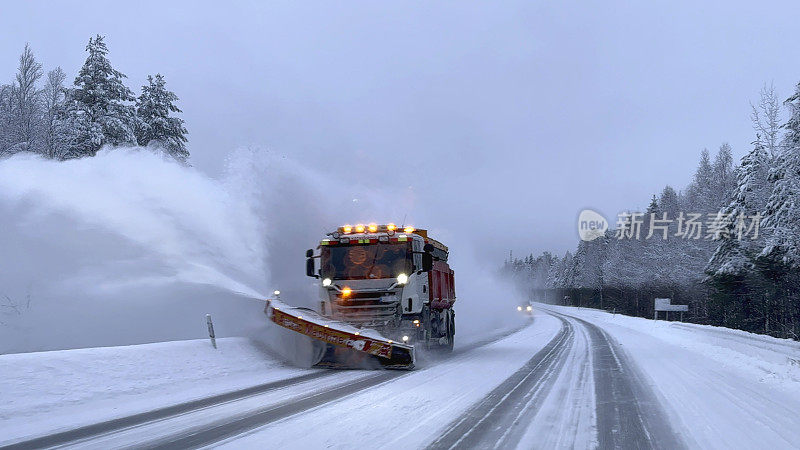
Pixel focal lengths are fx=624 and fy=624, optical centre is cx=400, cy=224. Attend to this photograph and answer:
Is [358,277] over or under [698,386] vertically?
over

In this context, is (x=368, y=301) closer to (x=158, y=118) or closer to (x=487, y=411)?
(x=487, y=411)

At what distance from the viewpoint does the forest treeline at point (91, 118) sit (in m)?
30.6

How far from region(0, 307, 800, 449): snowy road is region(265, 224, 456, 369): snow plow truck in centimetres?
69

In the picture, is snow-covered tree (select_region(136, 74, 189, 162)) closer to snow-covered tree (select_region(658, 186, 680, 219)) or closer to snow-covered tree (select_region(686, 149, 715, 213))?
snow-covered tree (select_region(686, 149, 715, 213))

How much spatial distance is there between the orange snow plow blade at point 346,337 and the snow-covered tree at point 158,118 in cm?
2560

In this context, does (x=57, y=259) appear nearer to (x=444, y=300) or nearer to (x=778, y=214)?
(x=444, y=300)

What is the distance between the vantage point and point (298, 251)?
70.6 ft

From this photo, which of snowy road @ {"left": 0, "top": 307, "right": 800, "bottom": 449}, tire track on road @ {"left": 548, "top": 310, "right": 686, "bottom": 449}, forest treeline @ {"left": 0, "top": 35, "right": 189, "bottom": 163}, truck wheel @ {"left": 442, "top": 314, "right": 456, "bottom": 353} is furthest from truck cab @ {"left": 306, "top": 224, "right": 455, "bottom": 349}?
forest treeline @ {"left": 0, "top": 35, "right": 189, "bottom": 163}

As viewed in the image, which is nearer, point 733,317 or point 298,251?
point 298,251

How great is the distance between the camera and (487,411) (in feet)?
26.4

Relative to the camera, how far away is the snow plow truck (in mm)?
12500

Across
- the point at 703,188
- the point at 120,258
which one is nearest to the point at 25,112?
the point at 120,258

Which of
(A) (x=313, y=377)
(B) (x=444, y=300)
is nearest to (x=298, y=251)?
(B) (x=444, y=300)

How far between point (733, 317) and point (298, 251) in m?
28.4
